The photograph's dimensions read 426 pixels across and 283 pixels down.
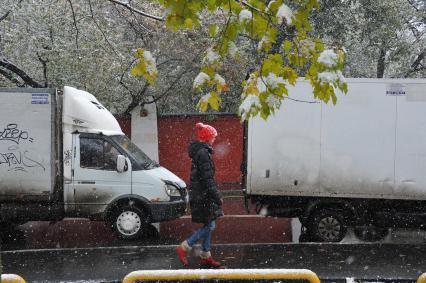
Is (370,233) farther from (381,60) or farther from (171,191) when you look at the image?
(381,60)

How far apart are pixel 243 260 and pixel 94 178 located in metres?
3.40

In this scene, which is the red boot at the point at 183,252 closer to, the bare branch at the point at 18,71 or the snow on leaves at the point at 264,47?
the snow on leaves at the point at 264,47

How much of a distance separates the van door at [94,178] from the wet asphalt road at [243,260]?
127cm

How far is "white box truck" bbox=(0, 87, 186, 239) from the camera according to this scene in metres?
9.05

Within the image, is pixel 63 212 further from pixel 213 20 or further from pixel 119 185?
pixel 213 20

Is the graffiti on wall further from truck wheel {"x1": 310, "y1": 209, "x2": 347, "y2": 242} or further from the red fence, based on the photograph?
the red fence

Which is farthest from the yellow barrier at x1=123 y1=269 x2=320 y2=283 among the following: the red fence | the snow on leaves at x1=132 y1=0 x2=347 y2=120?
the red fence

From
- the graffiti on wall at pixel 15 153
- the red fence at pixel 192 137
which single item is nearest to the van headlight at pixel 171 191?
the graffiti on wall at pixel 15 153

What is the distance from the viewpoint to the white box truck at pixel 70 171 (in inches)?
356

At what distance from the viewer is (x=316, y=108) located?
8695 mm

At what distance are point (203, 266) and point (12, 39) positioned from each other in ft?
32.9

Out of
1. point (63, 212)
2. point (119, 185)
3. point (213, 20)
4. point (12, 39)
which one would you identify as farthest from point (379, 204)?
point (12, 39)

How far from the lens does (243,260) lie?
7391 millimetres

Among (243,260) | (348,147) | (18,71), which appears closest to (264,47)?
(243,260)
